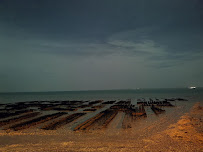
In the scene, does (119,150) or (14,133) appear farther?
(14,133)

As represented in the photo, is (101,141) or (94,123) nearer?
(101,141)

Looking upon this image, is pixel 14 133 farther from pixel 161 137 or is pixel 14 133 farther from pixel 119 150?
pixel 161 137

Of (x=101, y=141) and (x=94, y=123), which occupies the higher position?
(x=101, y=141)

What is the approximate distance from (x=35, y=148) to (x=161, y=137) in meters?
11.0

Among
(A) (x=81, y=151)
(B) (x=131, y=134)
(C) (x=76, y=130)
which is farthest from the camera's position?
(C) (x=76, y=130)

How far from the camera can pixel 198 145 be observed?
39.8 ft

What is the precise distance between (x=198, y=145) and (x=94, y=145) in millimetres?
8203

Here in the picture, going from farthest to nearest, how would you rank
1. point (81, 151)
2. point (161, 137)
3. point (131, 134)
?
1. point (131, 134)
2. point (161, 137)
3. point (81, 151)

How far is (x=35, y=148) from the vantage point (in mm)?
12109

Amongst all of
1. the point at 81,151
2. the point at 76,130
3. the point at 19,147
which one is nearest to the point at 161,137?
the point at 81,151

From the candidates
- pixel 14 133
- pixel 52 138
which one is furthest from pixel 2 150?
pixel 14 133

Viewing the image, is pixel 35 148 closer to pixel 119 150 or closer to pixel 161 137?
pixel 119 150

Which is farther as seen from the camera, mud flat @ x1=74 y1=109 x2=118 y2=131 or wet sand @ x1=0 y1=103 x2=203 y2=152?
mud flat @ x1=74 y1=109 x2=118 y2=131

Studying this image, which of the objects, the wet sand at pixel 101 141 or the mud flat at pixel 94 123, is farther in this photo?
the mud flat at pixel 94 123
